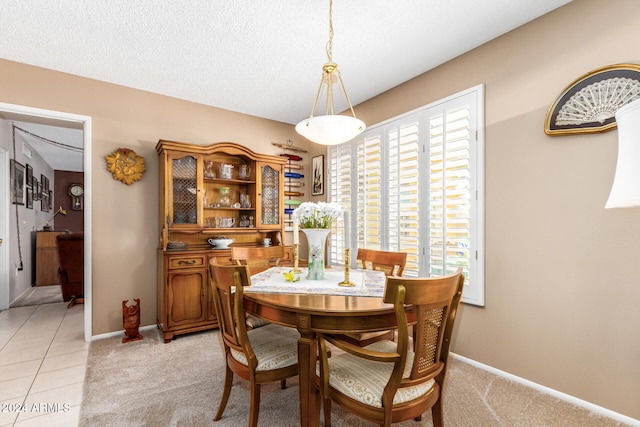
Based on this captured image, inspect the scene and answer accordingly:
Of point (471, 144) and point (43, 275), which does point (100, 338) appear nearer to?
point (43, 275)

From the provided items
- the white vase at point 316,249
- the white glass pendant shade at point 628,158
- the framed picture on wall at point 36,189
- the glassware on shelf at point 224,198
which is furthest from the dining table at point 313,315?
the framed picture on wall at point 36,189

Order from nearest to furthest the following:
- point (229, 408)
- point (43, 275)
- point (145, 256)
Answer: point (229, 408) → point (145, 256) → point (43, 275)

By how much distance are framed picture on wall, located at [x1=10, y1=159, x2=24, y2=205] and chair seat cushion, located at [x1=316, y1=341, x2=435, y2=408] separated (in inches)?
198

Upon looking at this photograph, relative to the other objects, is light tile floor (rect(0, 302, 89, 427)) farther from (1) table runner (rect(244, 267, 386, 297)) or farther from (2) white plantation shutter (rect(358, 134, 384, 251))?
(2) white plantation shutter (rect(358, 134, 384, 251))

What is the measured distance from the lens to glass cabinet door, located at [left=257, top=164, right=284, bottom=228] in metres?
3.83

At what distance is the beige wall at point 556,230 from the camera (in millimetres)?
1833

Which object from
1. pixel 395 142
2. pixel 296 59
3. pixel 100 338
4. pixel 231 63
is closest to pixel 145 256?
pixel 100 338

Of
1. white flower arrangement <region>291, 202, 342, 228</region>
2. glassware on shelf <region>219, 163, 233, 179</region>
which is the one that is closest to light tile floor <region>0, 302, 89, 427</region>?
white flower arrangement <region>291, 202, 342, 228</region>

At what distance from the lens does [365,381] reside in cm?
138

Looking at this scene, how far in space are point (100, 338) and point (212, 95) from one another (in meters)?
2.83

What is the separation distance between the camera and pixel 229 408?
195 cm

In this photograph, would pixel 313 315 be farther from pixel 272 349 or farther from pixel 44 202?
pixel 44 202

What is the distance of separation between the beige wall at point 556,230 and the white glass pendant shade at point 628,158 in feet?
3.14

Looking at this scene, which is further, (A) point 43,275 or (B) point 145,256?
(A) point 43,275
